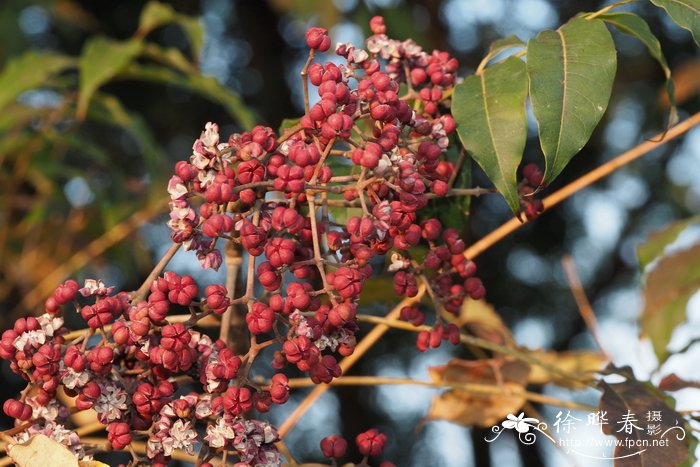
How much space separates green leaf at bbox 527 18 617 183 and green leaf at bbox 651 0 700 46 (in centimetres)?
4

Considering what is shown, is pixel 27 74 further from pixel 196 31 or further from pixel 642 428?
pixel 642 428

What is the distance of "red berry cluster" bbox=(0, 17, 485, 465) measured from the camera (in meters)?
0.50

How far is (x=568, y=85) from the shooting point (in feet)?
1.79

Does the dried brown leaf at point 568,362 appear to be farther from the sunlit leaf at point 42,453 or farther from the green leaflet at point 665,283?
the sunlit leaf at point 42,453

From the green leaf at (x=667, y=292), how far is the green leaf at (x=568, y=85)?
45 cm

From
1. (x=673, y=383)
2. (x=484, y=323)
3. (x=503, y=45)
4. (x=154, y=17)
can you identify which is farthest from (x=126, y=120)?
(x=673, y=383)

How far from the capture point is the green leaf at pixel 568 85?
525 mm

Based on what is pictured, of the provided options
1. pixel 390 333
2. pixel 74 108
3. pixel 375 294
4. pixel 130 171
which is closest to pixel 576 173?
pixel 390 333

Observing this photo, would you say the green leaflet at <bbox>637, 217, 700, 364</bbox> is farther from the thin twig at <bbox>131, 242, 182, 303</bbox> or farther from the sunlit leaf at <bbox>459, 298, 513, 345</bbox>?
the thin twig at <bbox>131, 242, 182, 303</bbox>

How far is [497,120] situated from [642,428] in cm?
25

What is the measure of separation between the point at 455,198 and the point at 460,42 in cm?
247

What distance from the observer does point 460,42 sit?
307 centimetres

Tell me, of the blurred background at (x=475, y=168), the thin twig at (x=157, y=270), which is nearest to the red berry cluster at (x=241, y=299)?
the thin twig at (x=157, y=270)

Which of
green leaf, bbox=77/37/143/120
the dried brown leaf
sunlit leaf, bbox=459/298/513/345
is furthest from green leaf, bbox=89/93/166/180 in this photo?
the dried brown leaf
